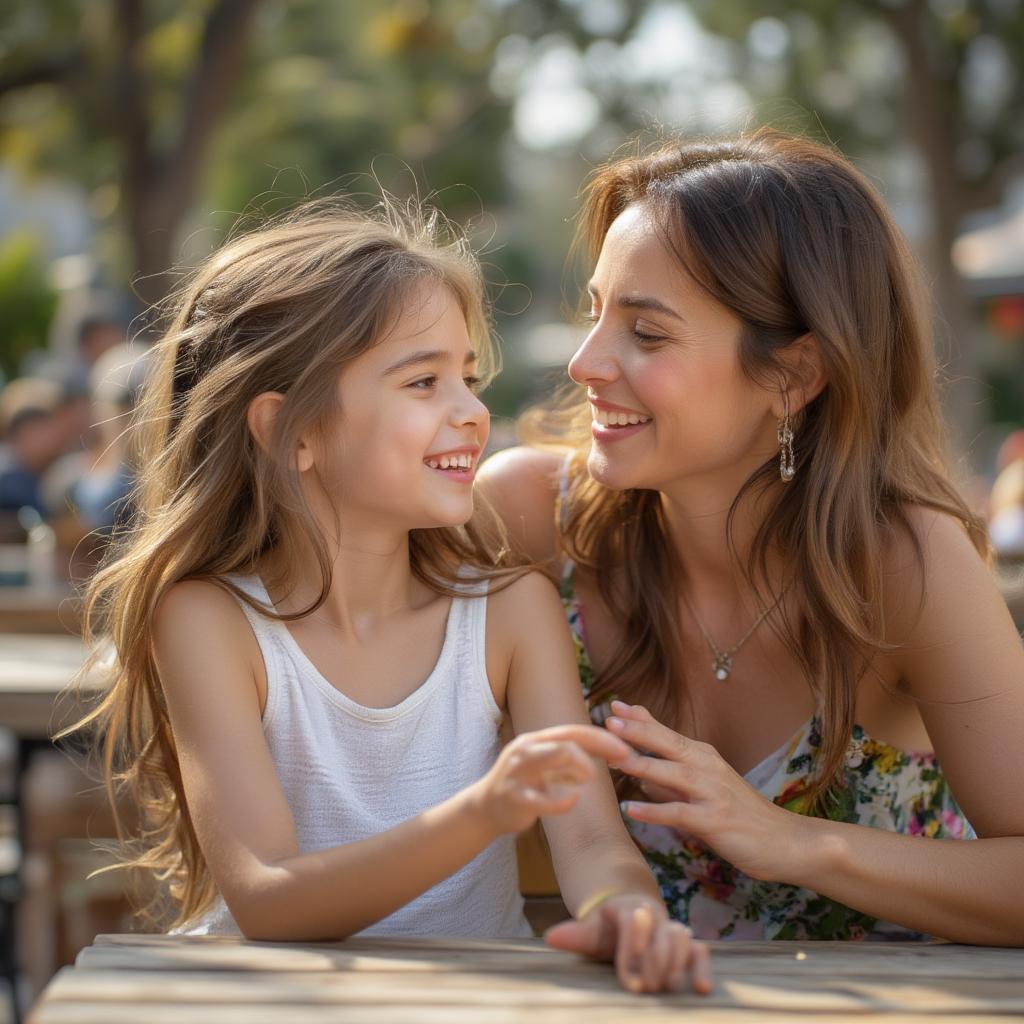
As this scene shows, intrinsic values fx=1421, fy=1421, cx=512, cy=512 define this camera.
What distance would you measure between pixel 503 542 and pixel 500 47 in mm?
13621

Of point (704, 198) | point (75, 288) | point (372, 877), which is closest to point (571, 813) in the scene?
point (372, 877)

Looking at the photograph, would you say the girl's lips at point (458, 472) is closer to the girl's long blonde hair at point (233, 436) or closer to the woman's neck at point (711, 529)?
the girl's long blonde hair at point (233, 436)

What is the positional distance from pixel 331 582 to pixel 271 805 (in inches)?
17.3

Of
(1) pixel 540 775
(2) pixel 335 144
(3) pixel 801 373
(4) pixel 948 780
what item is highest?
(2) pixel 335 144

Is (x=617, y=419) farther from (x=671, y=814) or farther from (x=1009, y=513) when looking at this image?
(x=1009, y=513)

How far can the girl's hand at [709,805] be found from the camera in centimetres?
169

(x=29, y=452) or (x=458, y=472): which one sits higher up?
(x=458, y=472)

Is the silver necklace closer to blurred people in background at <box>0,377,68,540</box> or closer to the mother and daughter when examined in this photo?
the mother and daughter

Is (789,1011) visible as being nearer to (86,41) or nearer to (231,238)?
(231,238)

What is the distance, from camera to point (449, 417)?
2.11m

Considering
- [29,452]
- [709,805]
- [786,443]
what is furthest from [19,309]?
[709,805]

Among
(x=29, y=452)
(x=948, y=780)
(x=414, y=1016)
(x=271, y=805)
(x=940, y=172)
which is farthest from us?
(x=940, y=172)

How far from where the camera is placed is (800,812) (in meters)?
2.28

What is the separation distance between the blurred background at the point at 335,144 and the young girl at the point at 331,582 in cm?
57
